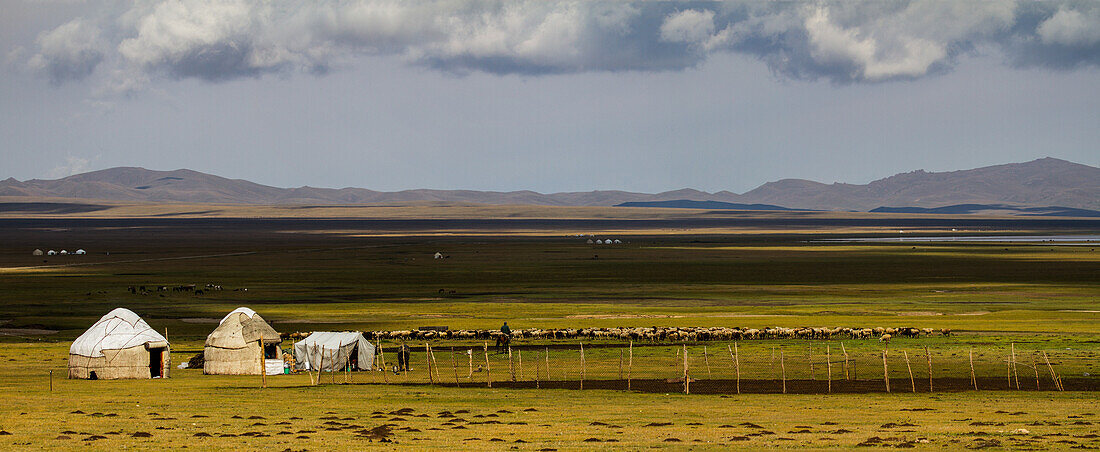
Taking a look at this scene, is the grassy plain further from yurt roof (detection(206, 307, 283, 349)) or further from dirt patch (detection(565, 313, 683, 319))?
yurt roof (detection(206, 307, 283, 349))

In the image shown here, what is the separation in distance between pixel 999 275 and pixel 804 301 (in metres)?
38.6

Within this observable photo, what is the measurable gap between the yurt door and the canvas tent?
245 inches

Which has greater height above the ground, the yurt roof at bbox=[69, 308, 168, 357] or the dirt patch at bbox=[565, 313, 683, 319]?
the yurt roof at bbox=[69, 308, 168, 357]

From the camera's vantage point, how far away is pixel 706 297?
97812mm

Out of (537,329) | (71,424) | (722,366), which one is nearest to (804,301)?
(537,329)

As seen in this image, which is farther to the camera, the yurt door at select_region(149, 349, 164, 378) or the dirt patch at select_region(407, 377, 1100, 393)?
the yurt door at select_region(149, 349, 164, 378)

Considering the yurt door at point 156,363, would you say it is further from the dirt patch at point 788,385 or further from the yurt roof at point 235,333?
the dirt patch at point 788,385

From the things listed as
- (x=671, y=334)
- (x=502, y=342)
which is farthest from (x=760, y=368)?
(x=502, y=342)

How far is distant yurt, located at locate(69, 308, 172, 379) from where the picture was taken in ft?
160

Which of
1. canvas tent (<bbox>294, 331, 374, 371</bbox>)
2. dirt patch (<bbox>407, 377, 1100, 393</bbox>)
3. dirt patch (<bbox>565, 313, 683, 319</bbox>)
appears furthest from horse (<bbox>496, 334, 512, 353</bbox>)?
dirt patch (<bbox>565, 313, 683, 319</bbox>)

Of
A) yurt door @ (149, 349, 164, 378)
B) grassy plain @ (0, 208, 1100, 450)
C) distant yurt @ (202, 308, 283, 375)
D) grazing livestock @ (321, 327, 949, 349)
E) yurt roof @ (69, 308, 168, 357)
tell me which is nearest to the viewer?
grassy plain @ (0, 208, 1100, 450)

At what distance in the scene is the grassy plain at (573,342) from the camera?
31.6 m

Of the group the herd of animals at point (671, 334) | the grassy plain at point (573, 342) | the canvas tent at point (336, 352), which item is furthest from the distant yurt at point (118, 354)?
the herd of animals at point (671, 334)

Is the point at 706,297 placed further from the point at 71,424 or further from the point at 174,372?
the point at 71,424
